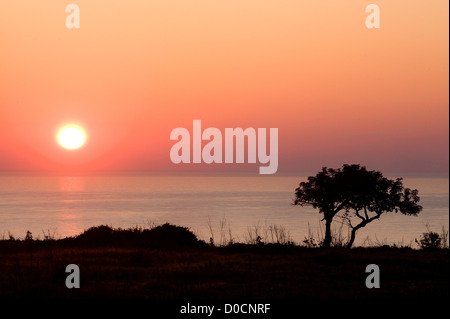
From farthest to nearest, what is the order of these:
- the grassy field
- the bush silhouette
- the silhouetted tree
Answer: the silhouetted tree → the bush silhouette → the grassy field

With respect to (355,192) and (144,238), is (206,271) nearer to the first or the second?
(144,238)

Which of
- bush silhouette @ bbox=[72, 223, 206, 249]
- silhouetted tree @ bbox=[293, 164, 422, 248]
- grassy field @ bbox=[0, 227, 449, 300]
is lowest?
grassy field @ bbox=[0, 227, 449, 300]

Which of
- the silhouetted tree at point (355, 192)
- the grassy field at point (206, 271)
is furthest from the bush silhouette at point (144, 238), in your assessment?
the silhouetted tree at point (355, 192)

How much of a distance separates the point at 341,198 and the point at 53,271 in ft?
71.6

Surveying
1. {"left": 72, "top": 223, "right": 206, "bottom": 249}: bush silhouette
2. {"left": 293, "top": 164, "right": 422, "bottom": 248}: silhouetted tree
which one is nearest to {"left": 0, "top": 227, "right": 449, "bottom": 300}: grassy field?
{"left": 72, "top": 223, "right": 206, "bottom": 249}: bush silhouette

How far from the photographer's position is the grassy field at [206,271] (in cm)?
1614

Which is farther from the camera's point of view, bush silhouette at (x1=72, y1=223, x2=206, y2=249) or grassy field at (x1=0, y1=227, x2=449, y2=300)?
bush silhouette at (x1=72, y1=223, x2=206, y2=249)

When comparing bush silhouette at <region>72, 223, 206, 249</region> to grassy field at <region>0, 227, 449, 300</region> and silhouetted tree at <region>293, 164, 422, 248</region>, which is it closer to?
grassy field at <region>0, 227, 449, 300</region>

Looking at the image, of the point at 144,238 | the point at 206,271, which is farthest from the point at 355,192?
the point at 206,271

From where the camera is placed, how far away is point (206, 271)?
19156mm

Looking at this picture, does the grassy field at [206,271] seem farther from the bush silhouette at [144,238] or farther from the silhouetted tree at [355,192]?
the silhouetted tree at [355,192]

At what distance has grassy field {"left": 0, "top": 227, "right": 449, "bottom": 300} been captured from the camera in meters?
16.1

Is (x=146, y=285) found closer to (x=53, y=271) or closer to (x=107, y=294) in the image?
(x=107, y=294)
